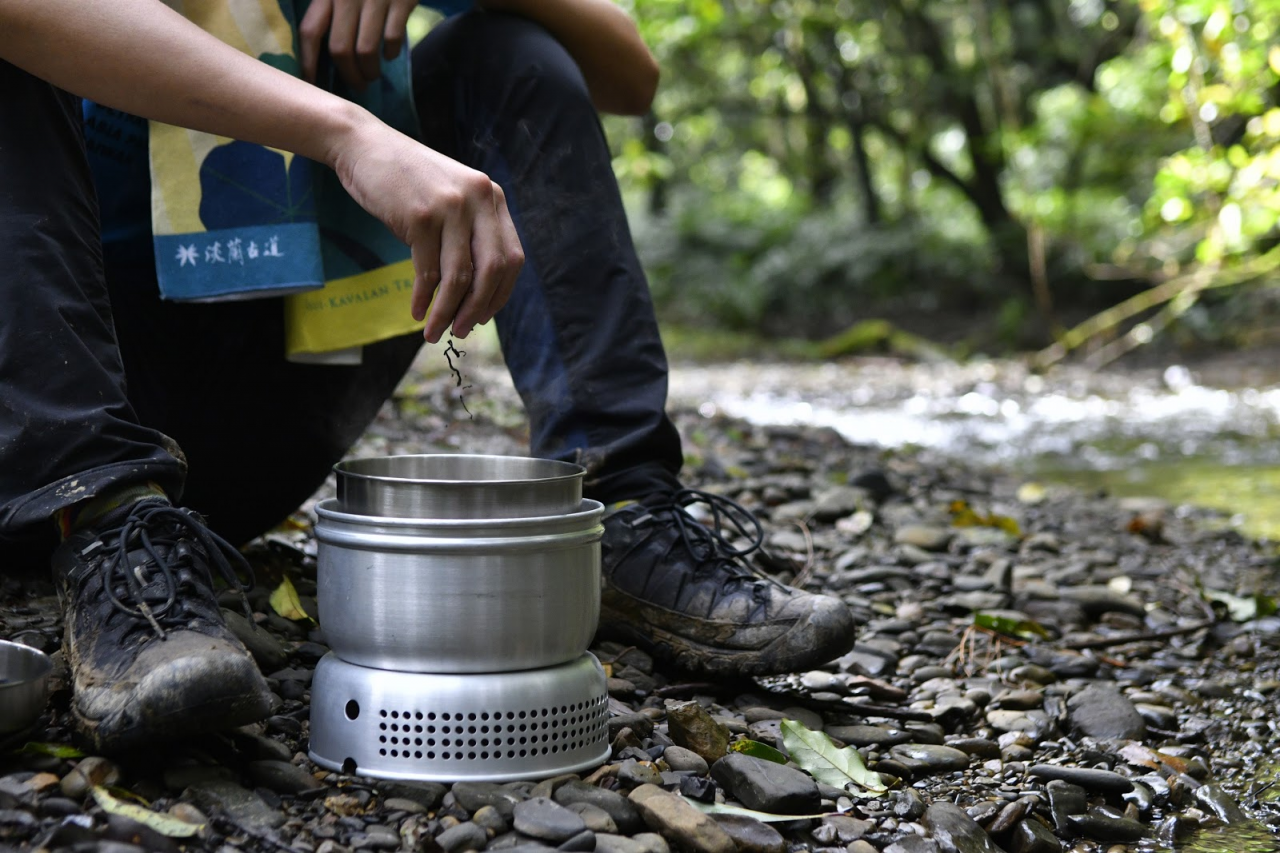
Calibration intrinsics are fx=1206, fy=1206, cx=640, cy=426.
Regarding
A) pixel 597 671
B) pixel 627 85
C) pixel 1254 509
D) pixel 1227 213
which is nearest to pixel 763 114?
pixel 1227 213

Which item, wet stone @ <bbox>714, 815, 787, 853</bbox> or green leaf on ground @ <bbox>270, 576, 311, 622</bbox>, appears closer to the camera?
wet stone @ <bbox>714, 815, 787, 853</bbox>

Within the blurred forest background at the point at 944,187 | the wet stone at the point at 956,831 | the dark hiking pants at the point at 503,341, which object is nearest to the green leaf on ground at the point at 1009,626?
the dark hiking pants at the point at 503,341

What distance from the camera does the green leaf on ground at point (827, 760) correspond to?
5.24ft

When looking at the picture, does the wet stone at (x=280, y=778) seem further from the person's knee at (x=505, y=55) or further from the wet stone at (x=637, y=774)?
the person's knee at (x=505, y=55)

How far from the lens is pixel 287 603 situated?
198 cm

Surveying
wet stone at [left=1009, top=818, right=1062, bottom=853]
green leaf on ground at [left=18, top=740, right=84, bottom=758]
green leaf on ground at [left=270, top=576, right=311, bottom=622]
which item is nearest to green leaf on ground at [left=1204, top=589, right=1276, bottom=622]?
wet stone at [left=1009, top=818, right=1062, bottom=853]

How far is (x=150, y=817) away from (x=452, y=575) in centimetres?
39

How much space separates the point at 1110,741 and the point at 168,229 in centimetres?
164

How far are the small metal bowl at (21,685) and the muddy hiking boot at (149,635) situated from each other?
0.04 m

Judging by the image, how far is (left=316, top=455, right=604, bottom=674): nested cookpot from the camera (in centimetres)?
135

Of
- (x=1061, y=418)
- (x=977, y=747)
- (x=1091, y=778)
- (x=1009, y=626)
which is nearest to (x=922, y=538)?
(x=1009, y=626)

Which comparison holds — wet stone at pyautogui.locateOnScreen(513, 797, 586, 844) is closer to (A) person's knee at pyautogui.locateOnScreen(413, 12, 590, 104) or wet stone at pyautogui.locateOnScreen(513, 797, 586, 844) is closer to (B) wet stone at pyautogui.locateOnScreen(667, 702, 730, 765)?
(B) wet stone at pyautogui.locateOnScreen(667, 702, 730, 765)

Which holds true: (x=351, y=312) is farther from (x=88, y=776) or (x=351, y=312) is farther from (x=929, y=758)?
(x=929, y=758)

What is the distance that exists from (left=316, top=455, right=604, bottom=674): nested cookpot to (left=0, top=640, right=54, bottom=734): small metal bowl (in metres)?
0.31
